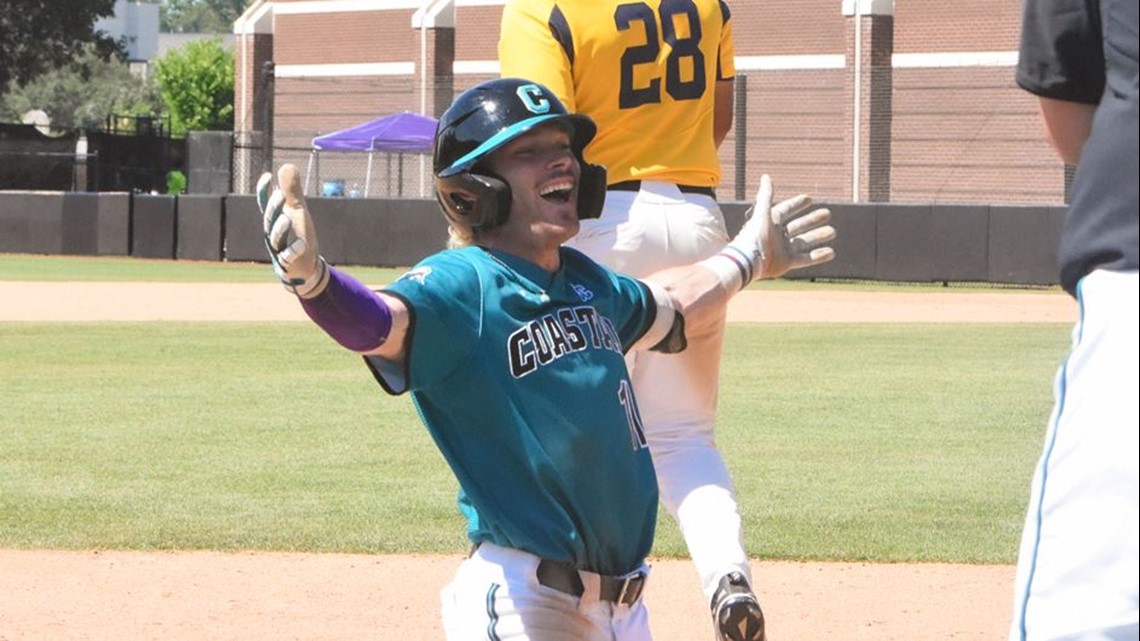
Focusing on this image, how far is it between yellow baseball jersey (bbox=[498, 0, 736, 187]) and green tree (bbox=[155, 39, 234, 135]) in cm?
7800

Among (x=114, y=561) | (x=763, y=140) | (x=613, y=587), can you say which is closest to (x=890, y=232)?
(x=763, y=140)

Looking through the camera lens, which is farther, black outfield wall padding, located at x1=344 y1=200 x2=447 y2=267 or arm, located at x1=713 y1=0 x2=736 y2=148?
black outfield wall padding, located at x1=344 y1=200 x2=447 y2=267

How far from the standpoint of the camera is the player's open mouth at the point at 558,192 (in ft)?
12.2

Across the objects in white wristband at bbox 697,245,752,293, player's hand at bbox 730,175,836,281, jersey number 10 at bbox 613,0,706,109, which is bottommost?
white wristband at bbox 697,245,752,293

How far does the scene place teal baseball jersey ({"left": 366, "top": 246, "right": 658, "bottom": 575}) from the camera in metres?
3.54

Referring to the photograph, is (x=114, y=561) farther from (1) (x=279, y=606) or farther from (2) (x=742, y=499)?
(2) (x=742, y=499)

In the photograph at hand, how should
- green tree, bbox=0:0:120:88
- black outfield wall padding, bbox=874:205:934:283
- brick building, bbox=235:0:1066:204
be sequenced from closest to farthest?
black outfield wall padding, bbox=874:205:934:283 < brick building, bbox=235:0:1066:204 < green tree, bbox=0:0:120:88

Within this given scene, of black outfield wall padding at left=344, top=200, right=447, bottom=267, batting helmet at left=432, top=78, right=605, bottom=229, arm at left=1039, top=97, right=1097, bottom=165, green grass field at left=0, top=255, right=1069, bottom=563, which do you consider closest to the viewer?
arm at left=1039, top=97, right=1097, bottom=165

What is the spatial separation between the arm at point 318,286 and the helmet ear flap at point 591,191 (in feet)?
1.86

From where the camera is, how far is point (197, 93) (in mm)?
82438

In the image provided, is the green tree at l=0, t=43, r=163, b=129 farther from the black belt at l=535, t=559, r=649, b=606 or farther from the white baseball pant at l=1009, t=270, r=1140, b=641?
the white baseball pant at l=1009, t=270, r=1140, b=641

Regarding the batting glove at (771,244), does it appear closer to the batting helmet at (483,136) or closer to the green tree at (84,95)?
the batting helmet at (483,136)

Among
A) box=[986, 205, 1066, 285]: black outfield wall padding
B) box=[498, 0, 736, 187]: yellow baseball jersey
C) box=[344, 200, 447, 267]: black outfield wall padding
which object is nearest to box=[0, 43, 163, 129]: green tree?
box=[344, 200, 447, 267]: black outfield wall padding

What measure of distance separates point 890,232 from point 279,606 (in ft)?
60.4
